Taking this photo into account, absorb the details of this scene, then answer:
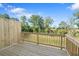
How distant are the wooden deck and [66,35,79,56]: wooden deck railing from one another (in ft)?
0.40

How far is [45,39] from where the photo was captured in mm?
4191

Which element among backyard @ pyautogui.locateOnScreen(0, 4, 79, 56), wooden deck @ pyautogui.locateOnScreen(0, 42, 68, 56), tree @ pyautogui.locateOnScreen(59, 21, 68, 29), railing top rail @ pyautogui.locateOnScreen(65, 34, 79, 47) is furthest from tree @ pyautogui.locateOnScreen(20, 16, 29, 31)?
railing top rail @ pyautogui.locateOnScreen(65, 34, 79, 47)

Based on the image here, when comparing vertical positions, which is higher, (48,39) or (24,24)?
(24,24)

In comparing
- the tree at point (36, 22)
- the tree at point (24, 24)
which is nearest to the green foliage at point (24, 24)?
the tree at point (24, 24)

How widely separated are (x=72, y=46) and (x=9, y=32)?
145 centimetres

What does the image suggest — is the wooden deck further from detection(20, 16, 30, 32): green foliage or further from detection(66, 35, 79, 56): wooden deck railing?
detection(20, 16, 30, 32): green foliage

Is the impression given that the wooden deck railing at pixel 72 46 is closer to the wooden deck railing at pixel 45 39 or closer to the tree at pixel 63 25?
the wooden deck railing at pixel 45 39

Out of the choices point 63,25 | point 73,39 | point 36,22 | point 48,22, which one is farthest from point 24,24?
point 73,39

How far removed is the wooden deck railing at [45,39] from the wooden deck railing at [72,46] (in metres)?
0.11

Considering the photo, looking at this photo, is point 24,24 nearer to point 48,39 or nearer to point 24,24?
point 24,24

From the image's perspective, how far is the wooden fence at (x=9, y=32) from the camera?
4.28m

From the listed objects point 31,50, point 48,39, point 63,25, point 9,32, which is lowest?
point 31,50

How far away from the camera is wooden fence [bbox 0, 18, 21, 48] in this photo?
4277 millimetres

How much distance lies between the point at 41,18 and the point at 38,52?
0.72m
